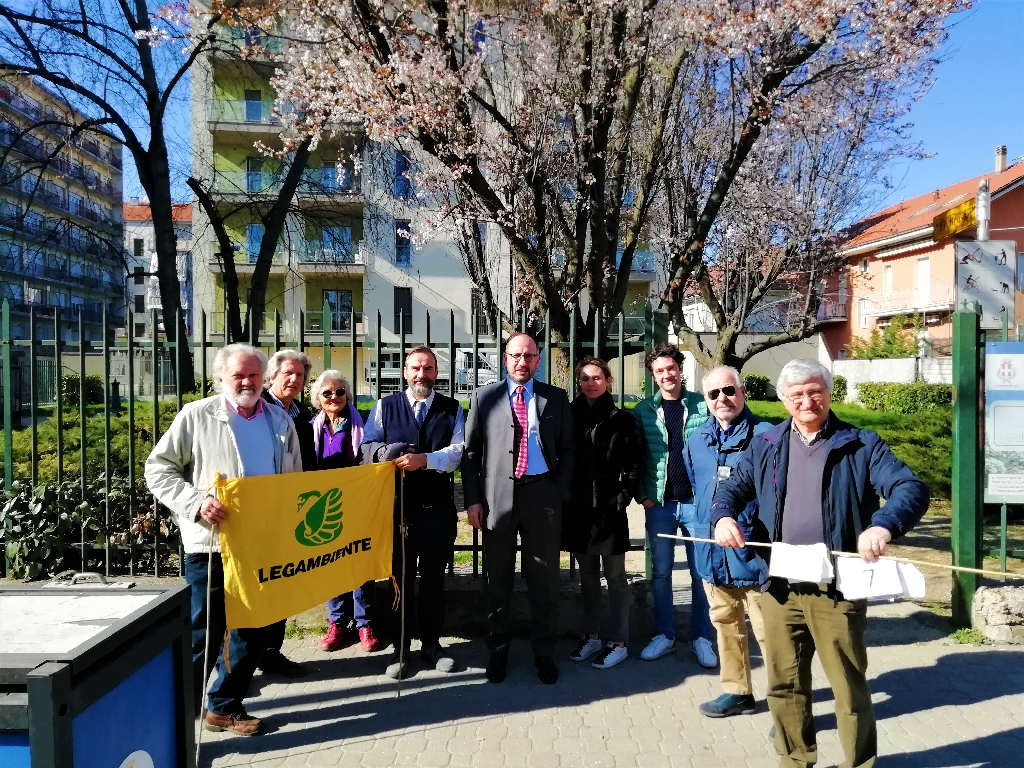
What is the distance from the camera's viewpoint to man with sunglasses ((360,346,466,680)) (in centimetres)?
450

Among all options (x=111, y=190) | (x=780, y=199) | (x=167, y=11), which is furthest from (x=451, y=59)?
(x=111, y=190)

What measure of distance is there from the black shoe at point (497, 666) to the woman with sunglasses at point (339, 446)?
891 mm

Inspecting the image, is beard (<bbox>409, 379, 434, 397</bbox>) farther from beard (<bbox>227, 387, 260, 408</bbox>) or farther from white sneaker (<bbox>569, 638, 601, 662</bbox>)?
white sneaker (<bbox>569, 638, 601, 662</bbox>)

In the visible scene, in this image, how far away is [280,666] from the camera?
449 cm

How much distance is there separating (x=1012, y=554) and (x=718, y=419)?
2745 millimetres

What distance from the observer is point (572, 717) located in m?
3.99

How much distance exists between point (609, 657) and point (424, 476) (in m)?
1.65

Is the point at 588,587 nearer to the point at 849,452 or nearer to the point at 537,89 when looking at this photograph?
the point at 849,452

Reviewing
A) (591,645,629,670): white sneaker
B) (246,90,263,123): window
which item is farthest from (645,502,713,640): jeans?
(246,90,263,123): window

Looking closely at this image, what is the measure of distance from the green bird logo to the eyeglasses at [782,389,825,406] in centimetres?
248

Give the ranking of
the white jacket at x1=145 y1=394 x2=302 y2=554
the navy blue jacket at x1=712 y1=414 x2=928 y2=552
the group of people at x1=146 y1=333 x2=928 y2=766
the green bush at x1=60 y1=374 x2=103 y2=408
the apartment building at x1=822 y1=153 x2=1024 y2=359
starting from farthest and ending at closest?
the apartment building at x1=822 y1=153 x2=1024 y2=359 < the green bush at x1=60 y1=374 x2=103 y2=408 < the white jacket at x1=145 y1=394 x2=302 y2=554 < the group of people at x1=146 y1=333 x2=928 y2=766 < the navy blue jacket at x1=712 y1=414 x2=928 y2=552

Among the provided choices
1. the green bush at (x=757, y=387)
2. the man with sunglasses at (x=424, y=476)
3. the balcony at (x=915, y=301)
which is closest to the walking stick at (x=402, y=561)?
the man with sunglasses at (x=424, y=476)

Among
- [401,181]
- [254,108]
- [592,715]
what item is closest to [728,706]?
[592,715]

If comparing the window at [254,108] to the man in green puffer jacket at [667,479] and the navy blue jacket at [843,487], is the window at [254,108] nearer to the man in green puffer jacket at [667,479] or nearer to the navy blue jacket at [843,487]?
the man in green puffer jacket at [667,479]
